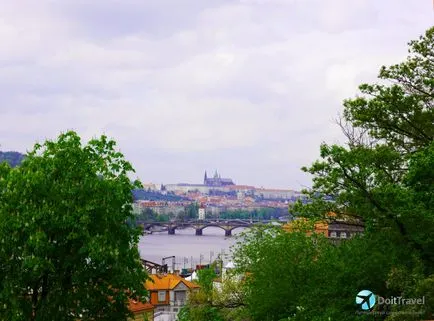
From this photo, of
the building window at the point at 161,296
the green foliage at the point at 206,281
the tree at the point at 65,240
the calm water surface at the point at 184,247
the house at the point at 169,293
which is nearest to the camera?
the tree at the point at 65,240

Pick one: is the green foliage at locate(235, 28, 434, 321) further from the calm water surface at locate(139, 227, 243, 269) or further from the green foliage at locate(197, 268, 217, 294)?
the calm water surface at locate(139, 227, 243, 269)

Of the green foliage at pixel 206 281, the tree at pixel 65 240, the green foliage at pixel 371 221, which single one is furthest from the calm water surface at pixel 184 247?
the tree at pixel 65 240

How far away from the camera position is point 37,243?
41.1 feet

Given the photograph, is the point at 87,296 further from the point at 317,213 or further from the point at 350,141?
the point at 350,141

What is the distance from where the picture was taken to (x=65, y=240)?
44.3ft

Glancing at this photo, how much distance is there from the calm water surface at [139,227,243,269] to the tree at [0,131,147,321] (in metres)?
77.3

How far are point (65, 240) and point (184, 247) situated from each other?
400ft

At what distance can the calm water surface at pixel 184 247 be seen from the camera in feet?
338

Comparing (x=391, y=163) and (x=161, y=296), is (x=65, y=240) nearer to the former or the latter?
(x=391, y=163)

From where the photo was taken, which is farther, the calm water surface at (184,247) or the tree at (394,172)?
the calm water surface at (184,247)

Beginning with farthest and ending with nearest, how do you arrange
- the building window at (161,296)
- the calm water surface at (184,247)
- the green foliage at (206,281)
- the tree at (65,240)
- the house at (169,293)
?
1. the calm water surface at (184,247)
2. the building window at (161,296)
3. the house at (169,293)
4. the green foliage at (206,281)
5. the tree at (65,240)

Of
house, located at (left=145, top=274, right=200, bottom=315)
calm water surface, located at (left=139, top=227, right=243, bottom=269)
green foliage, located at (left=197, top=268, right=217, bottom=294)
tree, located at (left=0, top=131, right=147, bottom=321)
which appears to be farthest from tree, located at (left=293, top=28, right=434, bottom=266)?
calm water surface, located at (left=139, top=227, right=243, bottom=269)

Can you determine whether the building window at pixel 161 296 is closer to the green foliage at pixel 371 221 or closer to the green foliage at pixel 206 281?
the green foliage at pixel 206 281

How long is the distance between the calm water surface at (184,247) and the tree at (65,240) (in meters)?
77.3
